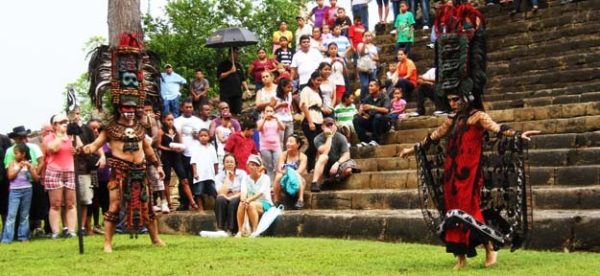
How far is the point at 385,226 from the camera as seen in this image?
12.0 metres

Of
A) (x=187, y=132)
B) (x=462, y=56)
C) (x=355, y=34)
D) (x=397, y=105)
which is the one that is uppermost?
(x=355, y=34)

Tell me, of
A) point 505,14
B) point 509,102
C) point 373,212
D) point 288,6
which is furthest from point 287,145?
point 288,6

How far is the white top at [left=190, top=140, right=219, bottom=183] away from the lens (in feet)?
52.3

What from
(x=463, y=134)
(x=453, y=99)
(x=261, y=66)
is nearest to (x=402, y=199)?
(x=453, y=99)

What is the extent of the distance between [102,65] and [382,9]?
12.9m

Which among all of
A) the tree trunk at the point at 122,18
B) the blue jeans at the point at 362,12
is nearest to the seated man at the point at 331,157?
the tree trunk at the point at 122,18

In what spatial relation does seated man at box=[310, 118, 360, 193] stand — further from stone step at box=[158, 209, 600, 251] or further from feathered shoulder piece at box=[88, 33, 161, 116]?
feathered shoulder piece at box=[88, 33, 161, 116]

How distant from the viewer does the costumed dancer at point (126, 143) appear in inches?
459

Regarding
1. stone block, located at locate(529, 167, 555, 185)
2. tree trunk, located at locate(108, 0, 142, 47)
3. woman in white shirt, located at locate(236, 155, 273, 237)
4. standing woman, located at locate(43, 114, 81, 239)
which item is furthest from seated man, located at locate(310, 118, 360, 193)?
tree trunk, located at locate(108, 0, 142, 47)

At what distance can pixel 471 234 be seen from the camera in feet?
29.5

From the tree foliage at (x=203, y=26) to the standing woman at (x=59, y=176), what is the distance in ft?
58.7

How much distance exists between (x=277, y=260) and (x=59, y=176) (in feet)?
19.1

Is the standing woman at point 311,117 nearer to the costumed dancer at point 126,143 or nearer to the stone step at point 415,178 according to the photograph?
the stone step at point 415,178

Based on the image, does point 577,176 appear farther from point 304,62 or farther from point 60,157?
point 304,62
